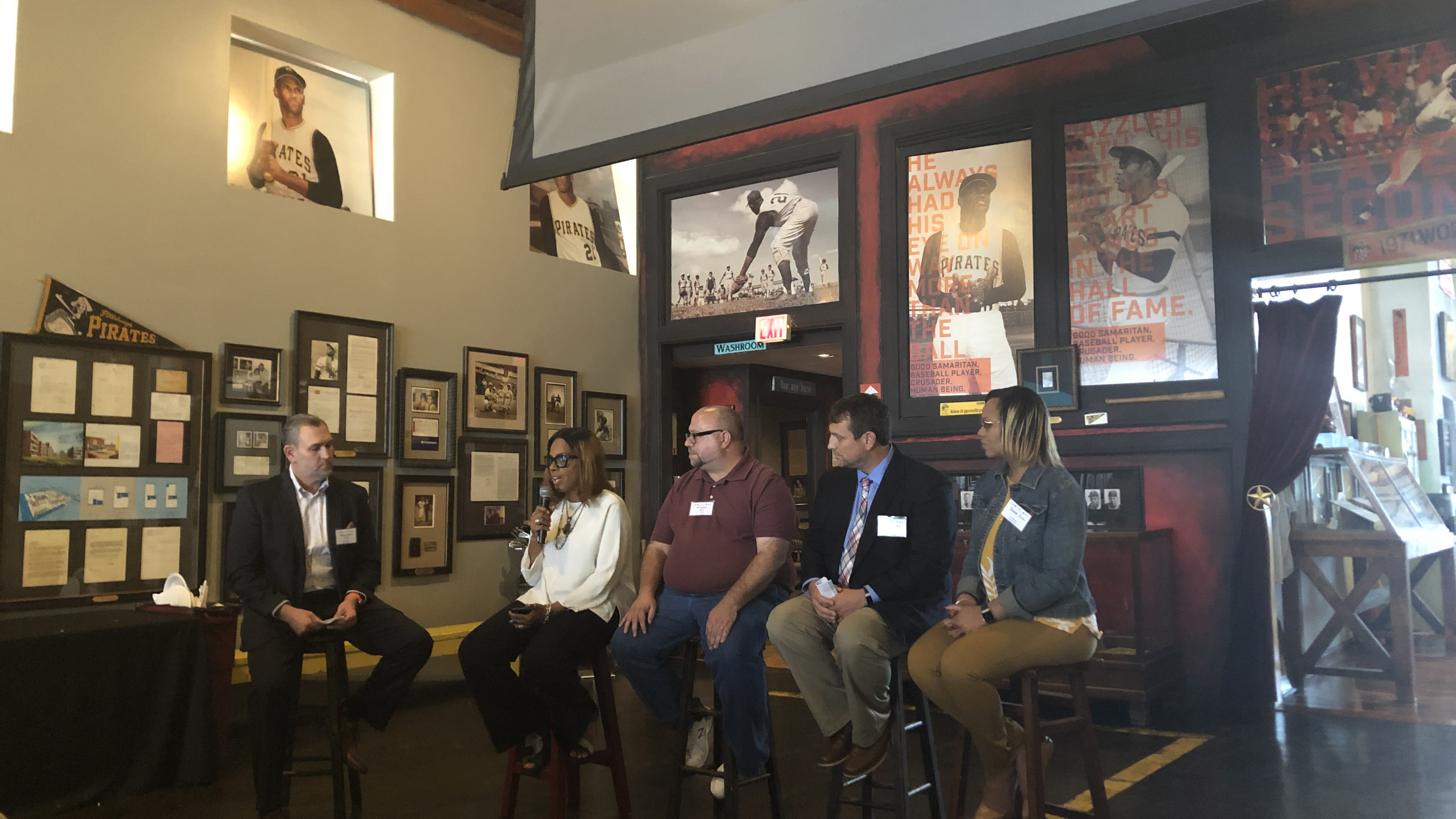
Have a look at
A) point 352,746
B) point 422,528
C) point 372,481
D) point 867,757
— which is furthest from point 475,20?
point 867,757

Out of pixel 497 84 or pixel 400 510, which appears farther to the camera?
pixel 497 84

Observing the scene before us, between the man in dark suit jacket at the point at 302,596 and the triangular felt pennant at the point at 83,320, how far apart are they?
1365 millimetres

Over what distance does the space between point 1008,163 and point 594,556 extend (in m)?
3.47

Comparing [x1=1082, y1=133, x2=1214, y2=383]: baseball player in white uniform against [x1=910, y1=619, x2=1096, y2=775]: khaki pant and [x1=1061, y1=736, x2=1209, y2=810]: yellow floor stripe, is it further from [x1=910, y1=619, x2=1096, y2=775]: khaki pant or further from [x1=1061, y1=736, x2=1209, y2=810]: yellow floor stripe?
[x1=910, y1=619, x2=1096, y2=775]: khaki pant

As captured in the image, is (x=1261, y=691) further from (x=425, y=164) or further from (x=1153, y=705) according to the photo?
(x=425, y=164)

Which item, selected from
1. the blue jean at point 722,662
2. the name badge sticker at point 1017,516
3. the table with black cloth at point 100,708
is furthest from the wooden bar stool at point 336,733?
the name badge sticker at point 1017,516

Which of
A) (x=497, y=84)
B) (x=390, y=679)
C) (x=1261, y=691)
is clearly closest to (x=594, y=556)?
(x=390, y=679)

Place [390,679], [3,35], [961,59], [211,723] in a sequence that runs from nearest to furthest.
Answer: [961,59] < [390,679] < [211,723] < [3,35]

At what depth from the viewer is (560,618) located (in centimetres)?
337

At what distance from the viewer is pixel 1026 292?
550cm

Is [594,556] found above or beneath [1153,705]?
above

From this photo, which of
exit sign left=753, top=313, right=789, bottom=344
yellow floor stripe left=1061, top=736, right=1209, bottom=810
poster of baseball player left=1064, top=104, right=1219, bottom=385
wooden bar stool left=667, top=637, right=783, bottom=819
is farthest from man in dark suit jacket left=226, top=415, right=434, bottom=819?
poster of baseball player left=1064, top=104, right=1219, bottom=385

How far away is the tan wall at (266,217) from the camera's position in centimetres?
426

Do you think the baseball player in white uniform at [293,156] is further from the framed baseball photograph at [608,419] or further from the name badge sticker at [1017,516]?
the name badge sticker at [1017,516]
